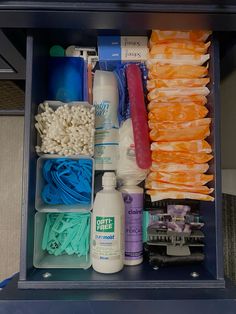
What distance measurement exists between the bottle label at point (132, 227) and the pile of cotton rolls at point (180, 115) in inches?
1.8

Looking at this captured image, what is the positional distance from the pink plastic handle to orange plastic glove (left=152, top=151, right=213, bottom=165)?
0.02 m

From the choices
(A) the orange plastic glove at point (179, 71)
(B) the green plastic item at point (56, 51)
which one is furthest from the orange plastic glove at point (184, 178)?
(B) the green plastic item at point (56, 51)

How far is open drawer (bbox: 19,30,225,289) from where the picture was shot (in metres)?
0.54

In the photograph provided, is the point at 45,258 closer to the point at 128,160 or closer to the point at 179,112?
the point at 128,160

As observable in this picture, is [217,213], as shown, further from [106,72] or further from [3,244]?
[3,244]

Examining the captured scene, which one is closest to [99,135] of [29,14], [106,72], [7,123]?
[106,72]

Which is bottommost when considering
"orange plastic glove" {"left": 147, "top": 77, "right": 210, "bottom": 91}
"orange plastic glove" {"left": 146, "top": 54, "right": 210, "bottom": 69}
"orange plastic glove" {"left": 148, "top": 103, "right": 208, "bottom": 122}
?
"orange plastic glove" {"left": 148, "top": 103, "right": 208, "bottom": 122}

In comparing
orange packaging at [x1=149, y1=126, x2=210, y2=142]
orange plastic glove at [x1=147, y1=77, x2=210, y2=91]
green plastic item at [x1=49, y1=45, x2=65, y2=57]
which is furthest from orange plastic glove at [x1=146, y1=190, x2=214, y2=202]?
green plastic item at [x1=49, y1=45, x2=65, y2=57]

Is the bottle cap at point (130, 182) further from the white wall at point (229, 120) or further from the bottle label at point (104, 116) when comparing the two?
the white wall at point (229, 120)

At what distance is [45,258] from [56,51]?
1.60ft

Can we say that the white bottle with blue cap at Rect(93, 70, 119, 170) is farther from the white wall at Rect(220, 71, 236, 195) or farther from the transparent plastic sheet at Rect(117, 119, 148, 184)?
the white wall at Rect(220, 71, 236, 195)

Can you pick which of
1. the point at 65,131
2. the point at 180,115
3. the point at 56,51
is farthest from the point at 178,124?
the point at 56,51

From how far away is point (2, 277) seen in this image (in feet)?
3.49

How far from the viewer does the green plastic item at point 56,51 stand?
691 millimetres
